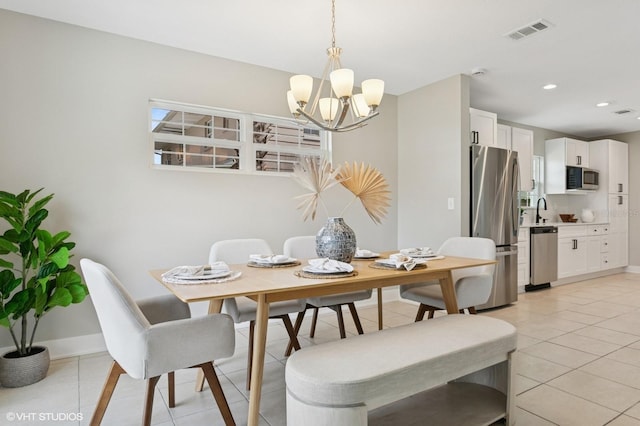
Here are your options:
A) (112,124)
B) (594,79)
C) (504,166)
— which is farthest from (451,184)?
(112,124)

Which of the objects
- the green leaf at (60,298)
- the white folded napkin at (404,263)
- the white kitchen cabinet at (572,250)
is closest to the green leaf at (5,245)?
the green leaf at (60,298)

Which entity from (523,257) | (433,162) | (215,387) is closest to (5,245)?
(215,387)

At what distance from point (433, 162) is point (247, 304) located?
281 centimetres

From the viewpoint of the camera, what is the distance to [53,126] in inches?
111

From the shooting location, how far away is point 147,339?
1.50 metres

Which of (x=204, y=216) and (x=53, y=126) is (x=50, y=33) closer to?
(x=53, y=126)

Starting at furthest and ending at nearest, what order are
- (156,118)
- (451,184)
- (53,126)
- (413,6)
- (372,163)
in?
1. (372,163)
2. (451,184)
3. (156,118)
4. (53,126)
5. (413,6)

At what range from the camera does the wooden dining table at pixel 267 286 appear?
157 cm

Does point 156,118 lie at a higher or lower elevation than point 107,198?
higher

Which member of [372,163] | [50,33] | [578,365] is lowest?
[578,365]

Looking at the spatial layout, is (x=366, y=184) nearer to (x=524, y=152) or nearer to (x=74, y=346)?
(x=74, y=346)

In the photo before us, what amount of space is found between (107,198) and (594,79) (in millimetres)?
5038

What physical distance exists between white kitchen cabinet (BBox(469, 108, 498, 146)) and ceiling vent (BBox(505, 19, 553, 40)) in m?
1.27

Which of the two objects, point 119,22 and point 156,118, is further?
point 156,118
